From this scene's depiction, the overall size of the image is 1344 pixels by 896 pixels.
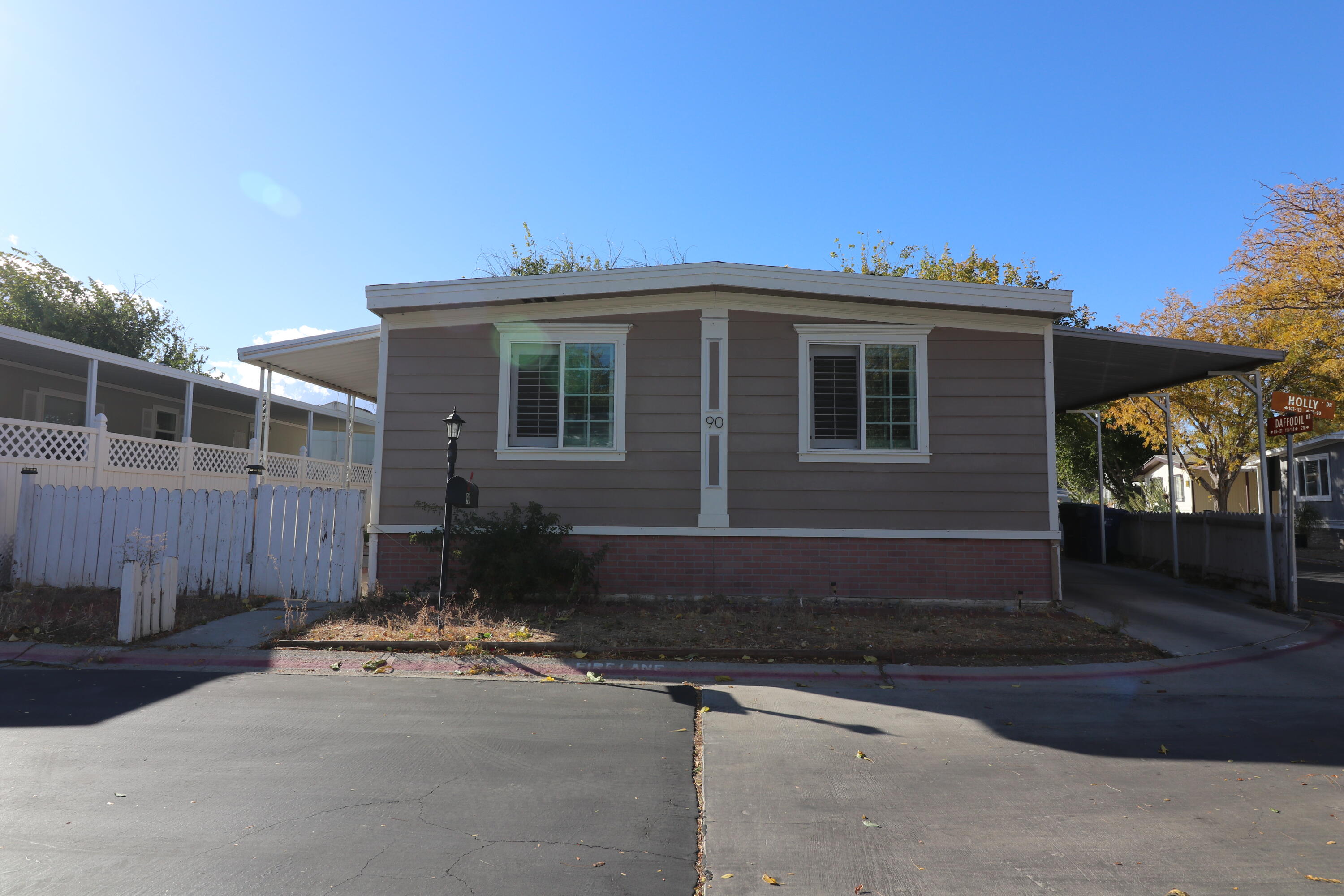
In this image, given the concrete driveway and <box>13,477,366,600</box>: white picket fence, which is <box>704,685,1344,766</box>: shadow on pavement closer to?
the concrete driveway

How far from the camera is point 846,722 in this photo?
19.1 ft

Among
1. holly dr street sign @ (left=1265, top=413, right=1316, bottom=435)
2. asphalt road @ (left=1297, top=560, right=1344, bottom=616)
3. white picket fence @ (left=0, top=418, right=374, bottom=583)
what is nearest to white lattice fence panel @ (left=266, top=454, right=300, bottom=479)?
white picket fence @ (left=0, top=418, right=374, bottom=583)

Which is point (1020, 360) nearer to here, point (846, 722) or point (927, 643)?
point (927, 643)

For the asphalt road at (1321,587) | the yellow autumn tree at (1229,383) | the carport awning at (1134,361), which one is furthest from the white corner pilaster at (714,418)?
the yellow autumn tree at (1229,383)

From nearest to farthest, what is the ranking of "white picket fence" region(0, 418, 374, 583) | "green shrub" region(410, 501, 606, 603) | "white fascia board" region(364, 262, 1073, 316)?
"green shrub" region(410, 501, 606, 603) < "white fascia board" region(364, 262, 1073, 316) < "white picket fence" region(0, 418, 374, 583)

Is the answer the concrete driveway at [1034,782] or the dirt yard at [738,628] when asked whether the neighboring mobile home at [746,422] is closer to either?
the dirt yard at [738,628]

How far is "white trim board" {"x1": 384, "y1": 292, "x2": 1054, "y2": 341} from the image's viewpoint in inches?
400

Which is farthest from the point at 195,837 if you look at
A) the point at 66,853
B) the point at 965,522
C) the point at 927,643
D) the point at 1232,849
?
the point at 965,522

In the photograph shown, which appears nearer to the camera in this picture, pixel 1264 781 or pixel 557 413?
pixel 1264 781

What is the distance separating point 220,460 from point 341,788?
531 inches

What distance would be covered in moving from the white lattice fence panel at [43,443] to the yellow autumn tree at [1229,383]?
67.6 feet

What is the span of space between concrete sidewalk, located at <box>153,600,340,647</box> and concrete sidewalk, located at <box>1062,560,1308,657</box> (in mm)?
9090

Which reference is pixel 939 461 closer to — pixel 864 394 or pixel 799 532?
pixel 864 394

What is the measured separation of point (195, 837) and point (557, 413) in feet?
23.2
